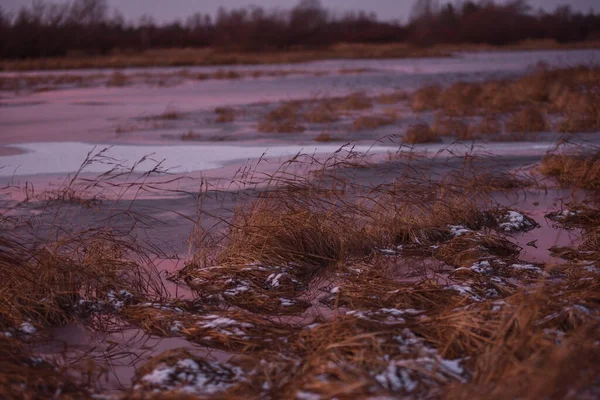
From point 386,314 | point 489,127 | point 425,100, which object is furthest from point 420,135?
point 386,314

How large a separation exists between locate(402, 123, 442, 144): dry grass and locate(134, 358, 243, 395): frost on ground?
6.57m

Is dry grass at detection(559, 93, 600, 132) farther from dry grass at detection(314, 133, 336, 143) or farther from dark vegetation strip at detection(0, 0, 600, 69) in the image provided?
dark vegetation strip at detection(0, 0, 600, 69)

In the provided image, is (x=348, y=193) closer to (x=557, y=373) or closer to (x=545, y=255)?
(x=545, y=255)

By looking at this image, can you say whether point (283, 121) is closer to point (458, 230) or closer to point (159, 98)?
point (159, 98)

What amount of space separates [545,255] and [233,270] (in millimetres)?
2077

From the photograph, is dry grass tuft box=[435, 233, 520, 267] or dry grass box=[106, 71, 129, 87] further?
dry grass box=[106, 71, 129, 87]

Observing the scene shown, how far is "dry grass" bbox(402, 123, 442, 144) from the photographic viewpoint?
30.2ft

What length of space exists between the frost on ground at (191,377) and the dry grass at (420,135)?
21.6 feet

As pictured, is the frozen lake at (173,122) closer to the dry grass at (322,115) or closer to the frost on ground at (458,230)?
the dry grass at (322,115)

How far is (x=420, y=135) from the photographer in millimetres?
9242

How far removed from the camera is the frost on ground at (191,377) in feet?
9.14

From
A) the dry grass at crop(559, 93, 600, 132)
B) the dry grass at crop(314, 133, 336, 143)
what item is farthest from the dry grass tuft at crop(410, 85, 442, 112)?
the dry grass at crop(314, 133, 336, 143)

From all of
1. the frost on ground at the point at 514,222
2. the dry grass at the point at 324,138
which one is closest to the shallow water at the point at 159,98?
the dry grass at the point at 324,138

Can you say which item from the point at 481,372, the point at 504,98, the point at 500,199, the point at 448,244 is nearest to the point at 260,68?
the point at 504,98
